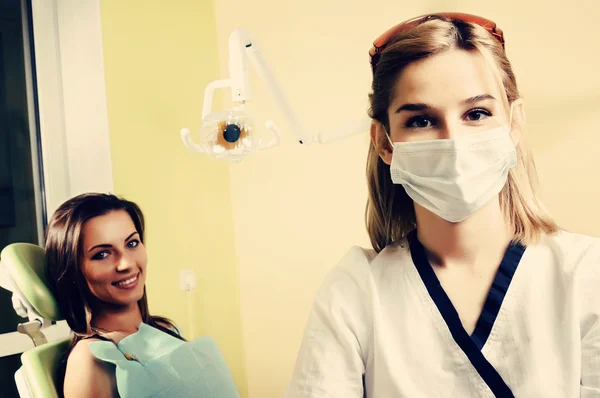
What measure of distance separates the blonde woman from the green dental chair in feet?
2.09

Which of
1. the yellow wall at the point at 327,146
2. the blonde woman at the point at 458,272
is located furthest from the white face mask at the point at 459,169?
the yellow wall at the point at 327,146

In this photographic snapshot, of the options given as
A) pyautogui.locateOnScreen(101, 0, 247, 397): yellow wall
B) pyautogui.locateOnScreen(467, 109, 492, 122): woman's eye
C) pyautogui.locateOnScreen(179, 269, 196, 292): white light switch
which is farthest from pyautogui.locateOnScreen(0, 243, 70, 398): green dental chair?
pyautogui.locateOnScreen(467, 109, 492, 122): woman's eye

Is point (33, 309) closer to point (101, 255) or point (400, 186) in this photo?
point (101, 255)

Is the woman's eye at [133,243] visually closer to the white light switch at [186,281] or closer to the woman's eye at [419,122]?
the white light switch at [186,281]

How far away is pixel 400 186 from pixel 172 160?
1.26 meters

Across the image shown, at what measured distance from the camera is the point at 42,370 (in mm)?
1296

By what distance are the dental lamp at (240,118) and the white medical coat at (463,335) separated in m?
0.53

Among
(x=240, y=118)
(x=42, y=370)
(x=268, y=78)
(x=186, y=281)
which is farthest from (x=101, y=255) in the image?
(x=186, y=281)

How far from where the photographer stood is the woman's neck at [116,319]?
1.46 meters

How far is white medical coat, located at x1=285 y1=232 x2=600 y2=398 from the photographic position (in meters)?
0.99

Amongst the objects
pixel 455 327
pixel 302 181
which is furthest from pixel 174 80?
pixel 455 327

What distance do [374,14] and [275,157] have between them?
71 cm

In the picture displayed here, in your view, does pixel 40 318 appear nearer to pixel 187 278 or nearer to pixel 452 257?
pixel 187 278

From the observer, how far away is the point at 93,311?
57.4 inches
